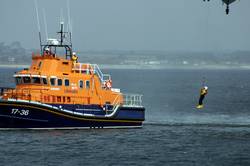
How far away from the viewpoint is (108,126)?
4816 centimetres

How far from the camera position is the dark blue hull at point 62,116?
1759 inches

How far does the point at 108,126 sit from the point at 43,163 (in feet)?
41.5

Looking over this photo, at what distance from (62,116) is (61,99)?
1.01 meters

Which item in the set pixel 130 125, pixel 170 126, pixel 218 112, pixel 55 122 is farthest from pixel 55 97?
pixel 218 112

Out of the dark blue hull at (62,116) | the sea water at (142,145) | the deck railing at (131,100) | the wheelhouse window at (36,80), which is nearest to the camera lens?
the sea water at (142,145)

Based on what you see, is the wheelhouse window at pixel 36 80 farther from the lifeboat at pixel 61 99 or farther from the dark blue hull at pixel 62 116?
the dark blue hull at pixel 62 116

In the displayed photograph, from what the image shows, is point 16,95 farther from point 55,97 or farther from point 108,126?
point 108,126

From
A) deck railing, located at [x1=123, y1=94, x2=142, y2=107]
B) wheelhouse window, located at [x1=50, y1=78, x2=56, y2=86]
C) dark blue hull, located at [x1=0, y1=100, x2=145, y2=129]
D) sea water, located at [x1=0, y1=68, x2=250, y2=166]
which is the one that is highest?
wheelhouse window, located at [x1=50, y1=78, x2=56, y2=86]

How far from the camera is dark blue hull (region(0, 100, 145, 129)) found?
4469cm

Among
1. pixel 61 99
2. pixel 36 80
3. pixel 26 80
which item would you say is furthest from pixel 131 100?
pixel 26 80

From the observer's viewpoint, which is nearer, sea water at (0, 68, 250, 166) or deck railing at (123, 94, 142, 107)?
sea water at (0, 68, 250, 166)

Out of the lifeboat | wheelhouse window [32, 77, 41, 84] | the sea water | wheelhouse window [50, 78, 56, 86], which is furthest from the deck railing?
wheelhouse window [32, 77, 41, 84]

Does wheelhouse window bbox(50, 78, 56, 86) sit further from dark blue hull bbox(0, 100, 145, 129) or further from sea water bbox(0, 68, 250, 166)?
sea water bbox(0, 68, 250, 166)

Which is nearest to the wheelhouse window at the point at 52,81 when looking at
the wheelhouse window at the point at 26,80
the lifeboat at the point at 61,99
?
the lifeboat at the point at 61,99
